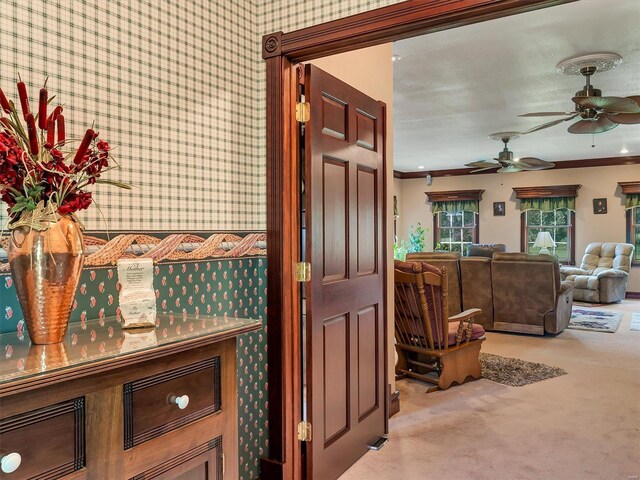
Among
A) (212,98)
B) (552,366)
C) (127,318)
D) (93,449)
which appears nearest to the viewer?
(93,449)

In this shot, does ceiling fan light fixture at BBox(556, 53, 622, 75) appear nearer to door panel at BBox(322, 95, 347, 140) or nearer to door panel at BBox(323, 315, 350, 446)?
door panel at BBox(322, 95, 347, 140)

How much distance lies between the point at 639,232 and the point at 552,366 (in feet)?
22.7

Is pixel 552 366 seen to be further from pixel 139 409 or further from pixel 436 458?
pixel 139 409

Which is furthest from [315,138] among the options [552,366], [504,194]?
[504,194]

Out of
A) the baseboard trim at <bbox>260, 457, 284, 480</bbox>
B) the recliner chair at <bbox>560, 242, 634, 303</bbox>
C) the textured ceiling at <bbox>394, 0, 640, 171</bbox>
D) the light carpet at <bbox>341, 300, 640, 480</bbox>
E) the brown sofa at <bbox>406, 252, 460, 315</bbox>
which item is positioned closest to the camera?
the baseboard trim at <bbox>260, 457, 284, 480</bbox>

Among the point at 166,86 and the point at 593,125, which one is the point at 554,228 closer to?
the point at 593,125

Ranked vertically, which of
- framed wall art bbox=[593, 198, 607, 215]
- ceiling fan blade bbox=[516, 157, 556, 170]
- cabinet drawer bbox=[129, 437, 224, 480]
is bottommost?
cabinet drawer bbox=[129, 437, 224, 480]

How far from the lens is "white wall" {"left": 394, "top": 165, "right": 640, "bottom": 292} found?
10.2 m

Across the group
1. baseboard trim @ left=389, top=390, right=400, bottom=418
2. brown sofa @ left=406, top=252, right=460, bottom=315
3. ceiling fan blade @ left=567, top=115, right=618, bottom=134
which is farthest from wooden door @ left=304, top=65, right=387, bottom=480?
brown sofa @ left=406, top=252, right=460, bottom=315

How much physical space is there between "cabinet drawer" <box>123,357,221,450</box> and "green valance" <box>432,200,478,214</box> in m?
11.0

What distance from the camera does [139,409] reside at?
49.8 inches

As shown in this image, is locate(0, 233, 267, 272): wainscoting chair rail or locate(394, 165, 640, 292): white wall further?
locate(394, 165, 640, 292): white wall

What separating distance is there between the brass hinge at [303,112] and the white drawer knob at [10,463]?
69.7 inches

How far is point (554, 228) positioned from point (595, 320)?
13.5ft
